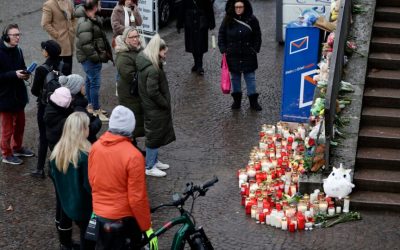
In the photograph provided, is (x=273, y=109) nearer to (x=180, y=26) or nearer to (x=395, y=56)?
(x=395, y=56)

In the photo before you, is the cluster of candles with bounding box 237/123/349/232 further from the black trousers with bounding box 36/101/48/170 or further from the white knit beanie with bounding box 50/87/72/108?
the black trousers with bounding box 36/101/48/170

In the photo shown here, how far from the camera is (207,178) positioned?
946 centimetres

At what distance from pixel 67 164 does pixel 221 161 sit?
347cm

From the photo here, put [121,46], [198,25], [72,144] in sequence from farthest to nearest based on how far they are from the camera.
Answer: [198,25]
[121,46]
[72,144]

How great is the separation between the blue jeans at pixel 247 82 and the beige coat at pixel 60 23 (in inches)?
104

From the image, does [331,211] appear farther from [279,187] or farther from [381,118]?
[381,118]

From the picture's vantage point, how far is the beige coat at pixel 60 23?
11875mm

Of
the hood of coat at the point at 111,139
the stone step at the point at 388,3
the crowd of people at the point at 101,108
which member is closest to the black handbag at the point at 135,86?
the crowd of people at the point at 101,108

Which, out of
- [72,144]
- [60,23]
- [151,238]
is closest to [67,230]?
[72,144]

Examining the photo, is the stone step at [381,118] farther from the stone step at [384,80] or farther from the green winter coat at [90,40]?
the green winter coat at [90,40]

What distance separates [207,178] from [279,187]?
1024mm

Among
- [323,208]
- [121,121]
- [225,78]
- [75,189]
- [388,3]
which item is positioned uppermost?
[388,3]

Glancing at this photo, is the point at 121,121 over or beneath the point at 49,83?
over

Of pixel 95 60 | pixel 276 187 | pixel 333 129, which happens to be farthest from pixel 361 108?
pixel 95 60
